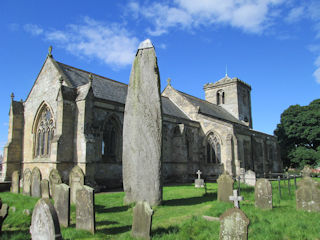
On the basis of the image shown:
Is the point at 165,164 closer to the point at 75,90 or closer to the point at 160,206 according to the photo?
the point at 75,90

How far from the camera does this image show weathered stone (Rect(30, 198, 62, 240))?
4430mm

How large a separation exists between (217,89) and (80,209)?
34.8 m

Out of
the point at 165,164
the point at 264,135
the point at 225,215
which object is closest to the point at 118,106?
the point at 165,164

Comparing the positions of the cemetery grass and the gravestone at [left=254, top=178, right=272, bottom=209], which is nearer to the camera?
the cemetery grass

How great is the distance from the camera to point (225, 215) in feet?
14.2

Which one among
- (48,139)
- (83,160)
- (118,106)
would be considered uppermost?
(118,106)

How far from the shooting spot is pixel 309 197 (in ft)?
25.8

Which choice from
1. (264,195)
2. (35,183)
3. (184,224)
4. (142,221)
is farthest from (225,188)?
(35,183)

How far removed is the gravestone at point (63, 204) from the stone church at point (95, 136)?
24.0ft

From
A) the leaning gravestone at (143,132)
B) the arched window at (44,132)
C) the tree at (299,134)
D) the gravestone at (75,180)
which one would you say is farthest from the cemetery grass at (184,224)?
the tree at (299,134)

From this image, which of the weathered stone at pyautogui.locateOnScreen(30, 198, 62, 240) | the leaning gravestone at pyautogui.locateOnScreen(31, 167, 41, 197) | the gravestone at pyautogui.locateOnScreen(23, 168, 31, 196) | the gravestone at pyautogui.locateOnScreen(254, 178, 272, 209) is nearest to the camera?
the weathered stone at pyautogui.locateOnScreen(30, 198, 62, 240)

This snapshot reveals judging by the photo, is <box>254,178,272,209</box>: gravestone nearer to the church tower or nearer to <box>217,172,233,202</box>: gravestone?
<box>217,172,233,202</box>: gravestone

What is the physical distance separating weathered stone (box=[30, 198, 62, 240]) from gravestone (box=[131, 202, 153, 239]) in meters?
1.60

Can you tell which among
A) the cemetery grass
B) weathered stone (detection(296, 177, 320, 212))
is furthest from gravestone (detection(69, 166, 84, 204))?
weathered stone (detection(296, 177, 320, 212))
